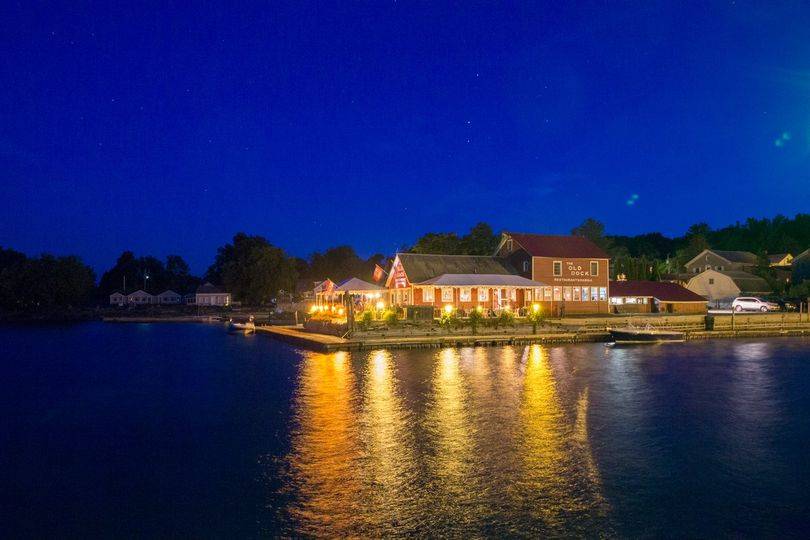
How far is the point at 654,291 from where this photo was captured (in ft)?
189

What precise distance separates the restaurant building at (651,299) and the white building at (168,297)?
309 ft

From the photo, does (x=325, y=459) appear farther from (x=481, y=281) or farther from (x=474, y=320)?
(x=481, y=281)

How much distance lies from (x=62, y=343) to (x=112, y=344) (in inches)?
208

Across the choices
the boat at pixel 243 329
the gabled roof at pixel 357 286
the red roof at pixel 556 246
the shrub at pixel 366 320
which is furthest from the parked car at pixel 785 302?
the boat at pixel 243 329

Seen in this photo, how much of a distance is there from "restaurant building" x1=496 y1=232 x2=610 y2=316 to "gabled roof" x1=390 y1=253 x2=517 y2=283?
1.31 m

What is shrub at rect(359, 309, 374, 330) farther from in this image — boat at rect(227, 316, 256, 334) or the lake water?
boat at rect(227, 316, 256, 334)

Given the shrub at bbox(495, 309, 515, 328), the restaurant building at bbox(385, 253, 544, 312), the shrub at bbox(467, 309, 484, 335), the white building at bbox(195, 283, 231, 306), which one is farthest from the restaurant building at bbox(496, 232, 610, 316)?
the white building at bbox(195, 283, 231, 306)

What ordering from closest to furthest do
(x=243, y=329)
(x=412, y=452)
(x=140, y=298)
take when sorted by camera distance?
(x=412, y=452), (x=243, y=329), (x=140, y=298)

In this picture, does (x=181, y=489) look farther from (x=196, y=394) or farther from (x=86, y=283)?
(x=86, y=283)

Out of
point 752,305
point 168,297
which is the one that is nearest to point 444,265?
point 752,305

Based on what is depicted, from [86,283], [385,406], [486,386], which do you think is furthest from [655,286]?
[86,283]

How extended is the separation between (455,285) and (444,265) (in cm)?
578

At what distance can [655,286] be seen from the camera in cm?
5850

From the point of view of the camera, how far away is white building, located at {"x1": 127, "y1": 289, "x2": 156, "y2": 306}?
12100 cm
